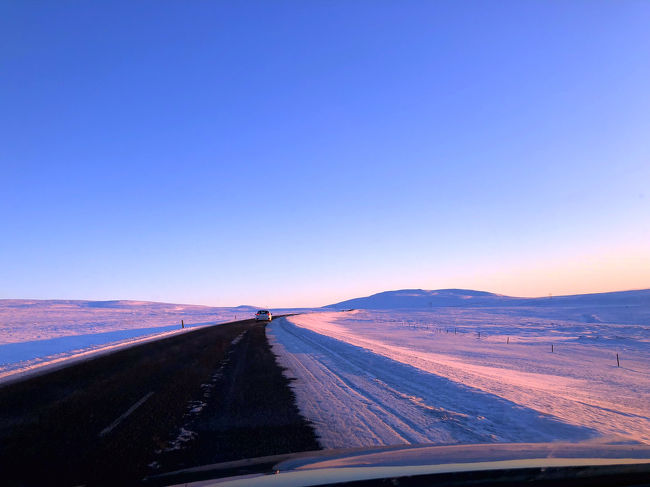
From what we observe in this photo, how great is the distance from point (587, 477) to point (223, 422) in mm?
4928

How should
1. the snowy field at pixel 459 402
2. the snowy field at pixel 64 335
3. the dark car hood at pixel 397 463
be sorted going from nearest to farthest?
the dark car hood at pixel 397 463 < the snowy field at pixel 459 402 < the snowy field at pixel 64 335

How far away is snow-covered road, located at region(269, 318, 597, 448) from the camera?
211 inches

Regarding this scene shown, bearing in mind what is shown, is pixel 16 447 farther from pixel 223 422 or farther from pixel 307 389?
pixel 307 389

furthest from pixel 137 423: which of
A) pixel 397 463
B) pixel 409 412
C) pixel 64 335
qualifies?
pixel 64 335

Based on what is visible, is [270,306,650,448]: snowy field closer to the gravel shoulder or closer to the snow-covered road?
the snow-covered road

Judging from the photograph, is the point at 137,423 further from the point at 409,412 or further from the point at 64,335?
the point at 64,335

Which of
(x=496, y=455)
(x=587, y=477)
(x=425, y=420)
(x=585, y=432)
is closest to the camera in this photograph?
(x=587, y=477)

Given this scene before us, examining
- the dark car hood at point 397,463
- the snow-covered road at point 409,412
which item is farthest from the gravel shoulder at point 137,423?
the dark car hood at point 397,463

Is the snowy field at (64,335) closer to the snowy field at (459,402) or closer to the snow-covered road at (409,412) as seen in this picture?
the snow-covered road at (409,412)

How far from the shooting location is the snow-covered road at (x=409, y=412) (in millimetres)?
5348

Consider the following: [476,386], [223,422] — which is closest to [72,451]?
[223,422]

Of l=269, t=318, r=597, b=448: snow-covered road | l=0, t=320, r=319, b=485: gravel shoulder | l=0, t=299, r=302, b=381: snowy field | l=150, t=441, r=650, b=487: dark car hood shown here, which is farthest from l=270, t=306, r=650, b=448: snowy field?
l=0, t=299, r=302, b=381: snowy field

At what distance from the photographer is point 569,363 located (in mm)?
16312

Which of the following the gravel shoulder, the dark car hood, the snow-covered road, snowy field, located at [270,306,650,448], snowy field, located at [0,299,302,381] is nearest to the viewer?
the dark car hood
